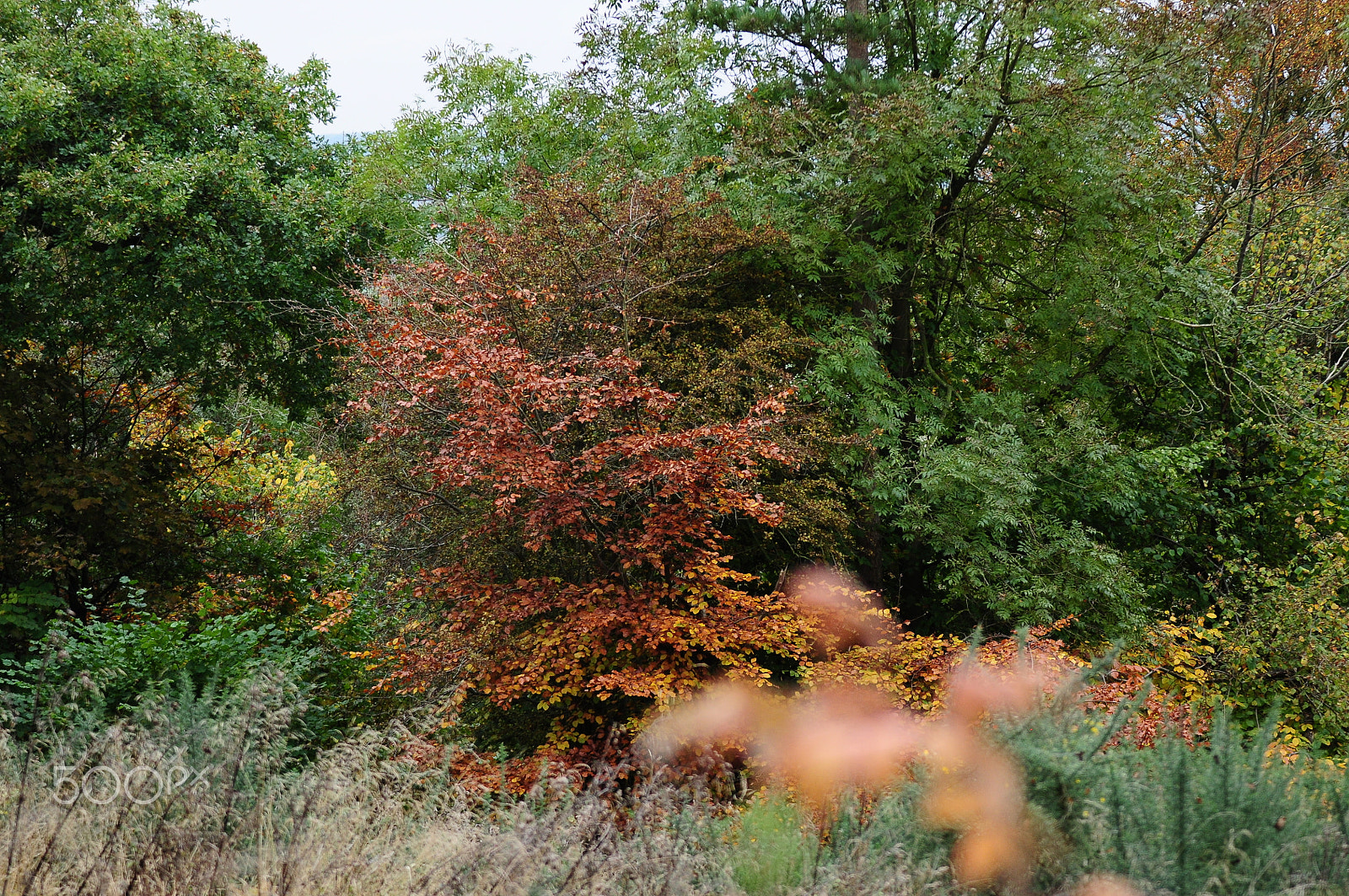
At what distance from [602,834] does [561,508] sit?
9.95ft

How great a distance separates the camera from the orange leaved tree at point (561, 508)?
6172 millimetres

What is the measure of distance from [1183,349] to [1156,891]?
26.8 ft

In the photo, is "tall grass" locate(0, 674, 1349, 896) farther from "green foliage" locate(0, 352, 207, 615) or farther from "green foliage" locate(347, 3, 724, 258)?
"green foliage" locate(347, 3, 724, 258)

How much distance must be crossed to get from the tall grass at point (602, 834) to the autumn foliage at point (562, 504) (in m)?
2.31

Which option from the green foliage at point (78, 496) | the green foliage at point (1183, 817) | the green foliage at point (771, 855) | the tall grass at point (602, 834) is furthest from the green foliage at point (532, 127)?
the green foliage at point (1183, 817)

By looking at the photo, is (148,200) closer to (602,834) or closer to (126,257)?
(126,257)

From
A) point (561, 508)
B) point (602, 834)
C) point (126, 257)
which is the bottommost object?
point (602, 834)

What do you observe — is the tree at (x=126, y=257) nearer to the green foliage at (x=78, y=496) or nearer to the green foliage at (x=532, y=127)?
the green foliage at (x=78, y=496)

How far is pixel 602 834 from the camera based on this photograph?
3.40 meters

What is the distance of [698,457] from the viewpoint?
613 centimetres

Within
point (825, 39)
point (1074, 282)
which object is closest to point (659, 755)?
point (1074, 282)

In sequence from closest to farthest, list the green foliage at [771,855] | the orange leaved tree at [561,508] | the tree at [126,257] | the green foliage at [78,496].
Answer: the green foliage at [771,855], the orange leaved tree at [561,508], the green foliage at [78,496], the tree at [126,257]

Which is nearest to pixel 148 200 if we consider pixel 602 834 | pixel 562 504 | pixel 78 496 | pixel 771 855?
pixel 78 496

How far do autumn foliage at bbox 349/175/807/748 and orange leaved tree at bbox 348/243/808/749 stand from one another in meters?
0.02
